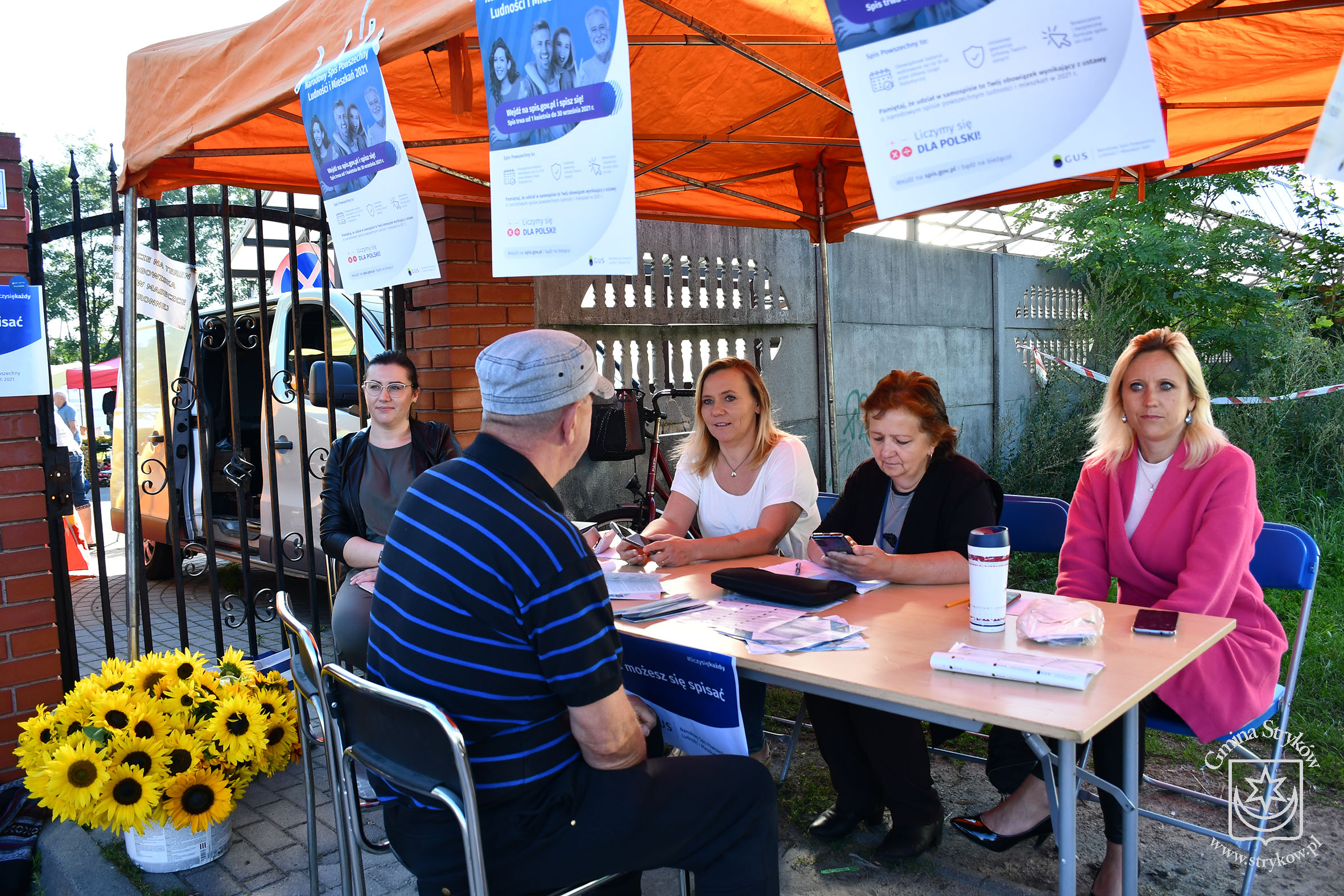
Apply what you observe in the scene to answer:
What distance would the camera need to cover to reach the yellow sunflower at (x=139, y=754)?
2.62 metres

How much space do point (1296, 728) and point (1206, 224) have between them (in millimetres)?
7632

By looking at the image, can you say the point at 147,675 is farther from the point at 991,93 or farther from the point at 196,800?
the point at 991,93

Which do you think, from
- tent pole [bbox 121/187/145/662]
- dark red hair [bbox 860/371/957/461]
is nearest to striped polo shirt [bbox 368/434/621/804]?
dark red hair [bbox 860/371/957/461]

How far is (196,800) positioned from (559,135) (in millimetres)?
2185

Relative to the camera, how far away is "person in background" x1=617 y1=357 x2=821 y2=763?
3.38 meters

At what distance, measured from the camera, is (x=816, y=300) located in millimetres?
7316

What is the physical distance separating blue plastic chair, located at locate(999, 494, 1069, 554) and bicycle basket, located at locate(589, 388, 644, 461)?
2253 mm

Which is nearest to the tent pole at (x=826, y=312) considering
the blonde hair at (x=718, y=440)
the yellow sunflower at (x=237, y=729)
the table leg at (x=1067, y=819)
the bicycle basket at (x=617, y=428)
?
the bicycle basket at (x=617, y=428)

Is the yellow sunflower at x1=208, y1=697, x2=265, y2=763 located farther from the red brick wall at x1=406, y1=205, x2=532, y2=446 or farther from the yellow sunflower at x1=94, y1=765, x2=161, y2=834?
the red brick wall at x1=406, y1=205, x2=532, y2=446

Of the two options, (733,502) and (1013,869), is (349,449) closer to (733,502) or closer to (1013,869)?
(733,502)

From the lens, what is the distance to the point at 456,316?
4047 millimetres

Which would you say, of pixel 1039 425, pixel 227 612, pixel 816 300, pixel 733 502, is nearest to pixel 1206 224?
pixel 1039 425

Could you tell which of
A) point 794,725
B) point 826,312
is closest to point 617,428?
point 826,312

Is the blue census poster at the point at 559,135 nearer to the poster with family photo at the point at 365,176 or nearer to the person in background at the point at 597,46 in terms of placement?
the person in background at the point at 597,46
